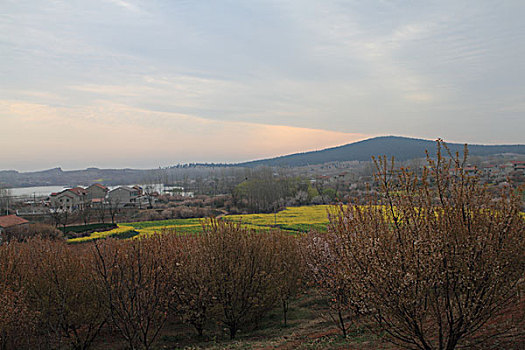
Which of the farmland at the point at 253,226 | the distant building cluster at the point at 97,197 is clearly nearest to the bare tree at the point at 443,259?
the farmland at the point at 253,226

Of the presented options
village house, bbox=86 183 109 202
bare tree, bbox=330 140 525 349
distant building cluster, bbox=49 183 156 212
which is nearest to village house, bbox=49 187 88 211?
distant building cluster, bbox=49 183 156 212

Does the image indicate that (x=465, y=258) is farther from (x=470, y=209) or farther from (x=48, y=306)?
(x=48, y=306)

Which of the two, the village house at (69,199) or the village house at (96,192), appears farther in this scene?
the village house at (96,192)

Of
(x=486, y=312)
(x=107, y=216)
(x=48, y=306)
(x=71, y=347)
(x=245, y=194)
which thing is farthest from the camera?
(x=245, y=194)

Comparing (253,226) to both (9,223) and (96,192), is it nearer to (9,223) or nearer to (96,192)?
(9,223)

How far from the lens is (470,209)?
8.78 metres

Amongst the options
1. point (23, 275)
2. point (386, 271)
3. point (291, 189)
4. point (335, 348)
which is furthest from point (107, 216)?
point (386, 271)

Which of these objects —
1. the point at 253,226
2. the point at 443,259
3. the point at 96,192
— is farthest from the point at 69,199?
the point at 443,259

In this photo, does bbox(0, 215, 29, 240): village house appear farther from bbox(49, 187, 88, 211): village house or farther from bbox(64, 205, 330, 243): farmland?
bbox(49, 187, 88, 211): village house

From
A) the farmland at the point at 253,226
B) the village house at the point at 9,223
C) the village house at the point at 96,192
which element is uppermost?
the village house at the point at 96,192

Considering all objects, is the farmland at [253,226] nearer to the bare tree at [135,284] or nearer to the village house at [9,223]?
the village house at [9,223]

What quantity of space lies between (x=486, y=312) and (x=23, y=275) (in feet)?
65.4

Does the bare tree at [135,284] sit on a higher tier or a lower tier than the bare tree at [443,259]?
lower

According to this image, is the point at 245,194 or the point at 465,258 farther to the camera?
the point at 245,194
